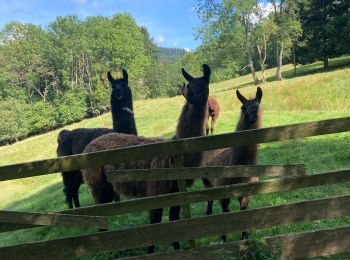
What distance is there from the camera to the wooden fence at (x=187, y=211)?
3637 mm

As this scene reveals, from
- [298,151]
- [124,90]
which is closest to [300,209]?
[124,90]

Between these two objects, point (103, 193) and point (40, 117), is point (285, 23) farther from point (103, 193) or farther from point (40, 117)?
point (103, 193)

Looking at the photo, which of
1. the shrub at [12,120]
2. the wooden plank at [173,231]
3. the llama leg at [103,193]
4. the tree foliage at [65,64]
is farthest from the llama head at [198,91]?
the tree foliage at [65,64]

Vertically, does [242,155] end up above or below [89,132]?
below

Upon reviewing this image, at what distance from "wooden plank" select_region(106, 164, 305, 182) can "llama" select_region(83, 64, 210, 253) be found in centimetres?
103

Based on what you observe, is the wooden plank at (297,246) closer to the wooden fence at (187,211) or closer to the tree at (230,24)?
the wooden fence at (187,211)

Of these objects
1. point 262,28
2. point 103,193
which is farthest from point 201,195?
point 262,28

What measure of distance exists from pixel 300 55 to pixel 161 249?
37461 millimetres

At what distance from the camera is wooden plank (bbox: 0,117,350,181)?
11.9 feet

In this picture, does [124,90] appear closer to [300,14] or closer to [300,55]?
[300,55]

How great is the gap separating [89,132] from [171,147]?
457 centimetres

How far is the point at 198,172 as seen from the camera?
12.4 feet

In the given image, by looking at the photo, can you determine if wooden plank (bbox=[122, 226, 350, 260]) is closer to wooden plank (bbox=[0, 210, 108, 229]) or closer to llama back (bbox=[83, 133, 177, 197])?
wooden plank (bbox=[0, 210, 108, 229])

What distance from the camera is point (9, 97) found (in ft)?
191
